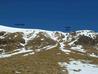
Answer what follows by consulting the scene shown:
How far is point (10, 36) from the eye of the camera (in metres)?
198

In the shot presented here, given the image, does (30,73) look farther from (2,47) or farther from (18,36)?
(18,36)

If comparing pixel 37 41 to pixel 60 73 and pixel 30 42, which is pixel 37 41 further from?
pixel 60 73

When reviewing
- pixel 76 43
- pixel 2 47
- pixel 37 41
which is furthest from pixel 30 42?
pixel 76 43

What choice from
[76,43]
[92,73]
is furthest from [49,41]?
[92,73]

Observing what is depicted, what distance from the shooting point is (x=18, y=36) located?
644ft

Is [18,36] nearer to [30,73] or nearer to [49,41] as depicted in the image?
[49,41]

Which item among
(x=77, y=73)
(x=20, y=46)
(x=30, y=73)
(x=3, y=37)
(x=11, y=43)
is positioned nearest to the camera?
(x=30, y=73)

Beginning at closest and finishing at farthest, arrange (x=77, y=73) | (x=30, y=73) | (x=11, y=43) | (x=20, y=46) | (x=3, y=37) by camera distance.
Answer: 1. (x=30, y=73)
2. (x=77, y=73)
3. (x=20, y=46)
4. (x=11, y=43)
5. (x=3, y=37)

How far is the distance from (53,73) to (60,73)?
1.15 metres

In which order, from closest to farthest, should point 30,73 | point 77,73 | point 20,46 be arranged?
point 30,73
point 77,73
point 20,46

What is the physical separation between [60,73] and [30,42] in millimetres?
137694

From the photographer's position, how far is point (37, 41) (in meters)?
183

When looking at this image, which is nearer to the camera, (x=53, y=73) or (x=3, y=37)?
(x=53, y=73)

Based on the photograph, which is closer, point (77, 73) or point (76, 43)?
point (77, 73)
